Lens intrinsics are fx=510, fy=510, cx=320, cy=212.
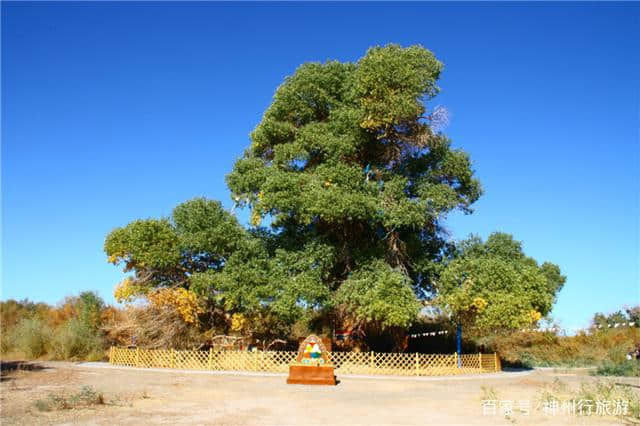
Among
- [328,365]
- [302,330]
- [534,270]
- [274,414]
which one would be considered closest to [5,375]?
[328,365]

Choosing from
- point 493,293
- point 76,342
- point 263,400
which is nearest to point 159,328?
point 76,342

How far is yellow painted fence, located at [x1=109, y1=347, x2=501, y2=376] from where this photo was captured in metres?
18.1

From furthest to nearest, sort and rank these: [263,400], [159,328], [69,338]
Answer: [69,338] → [159,328] → [263,400]

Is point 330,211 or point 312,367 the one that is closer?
point 312,367

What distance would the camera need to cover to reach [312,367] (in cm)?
1414

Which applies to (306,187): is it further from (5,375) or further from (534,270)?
(5,375)

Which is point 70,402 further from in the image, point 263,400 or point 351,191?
point 351,191

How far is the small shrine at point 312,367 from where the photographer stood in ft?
45.8

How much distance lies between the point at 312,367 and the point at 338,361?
510cm

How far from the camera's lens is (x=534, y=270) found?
60.3 ft

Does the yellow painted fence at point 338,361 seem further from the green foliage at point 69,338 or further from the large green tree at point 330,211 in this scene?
the green foliage at point 69,338

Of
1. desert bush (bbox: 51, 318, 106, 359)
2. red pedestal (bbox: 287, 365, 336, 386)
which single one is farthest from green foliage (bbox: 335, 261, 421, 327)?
desert bush (bbox: 51, 318, 106, 359)

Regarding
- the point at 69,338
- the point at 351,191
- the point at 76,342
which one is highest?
the point at 351,191

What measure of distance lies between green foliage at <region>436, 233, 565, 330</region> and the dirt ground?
7.04 ft
